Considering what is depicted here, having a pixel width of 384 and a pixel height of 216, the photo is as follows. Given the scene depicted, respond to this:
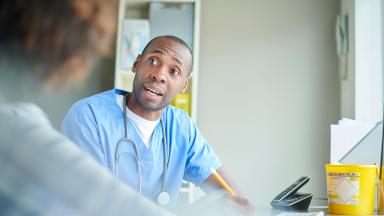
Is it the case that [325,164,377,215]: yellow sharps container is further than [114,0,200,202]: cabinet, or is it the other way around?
[114,0,200,202]: cabinet

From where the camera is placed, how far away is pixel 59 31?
0.74 ft

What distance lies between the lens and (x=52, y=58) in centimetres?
22

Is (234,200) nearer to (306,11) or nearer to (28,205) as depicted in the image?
(28,205)

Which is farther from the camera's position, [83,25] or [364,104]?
[364,104]

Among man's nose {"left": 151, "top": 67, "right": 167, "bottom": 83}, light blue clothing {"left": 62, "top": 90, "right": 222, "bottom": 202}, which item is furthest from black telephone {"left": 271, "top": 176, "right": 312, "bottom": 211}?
man's nose {"left": 151, "top": 67, "right": 167, "bottom": 83}

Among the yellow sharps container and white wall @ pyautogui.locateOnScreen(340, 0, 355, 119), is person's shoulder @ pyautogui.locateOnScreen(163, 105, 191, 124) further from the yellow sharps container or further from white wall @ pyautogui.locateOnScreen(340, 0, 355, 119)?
white wall @ pyautogui.locateOnScreen(340, 0, 355, 119)

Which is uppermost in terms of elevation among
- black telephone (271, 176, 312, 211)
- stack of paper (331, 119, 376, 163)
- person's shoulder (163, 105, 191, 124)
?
person's shoulder (163, 105, 191, 124)

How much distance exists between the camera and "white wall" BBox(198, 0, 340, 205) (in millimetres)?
1465

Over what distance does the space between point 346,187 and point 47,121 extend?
0.55 m

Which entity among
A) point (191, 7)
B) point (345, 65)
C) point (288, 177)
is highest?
point (191, 7)

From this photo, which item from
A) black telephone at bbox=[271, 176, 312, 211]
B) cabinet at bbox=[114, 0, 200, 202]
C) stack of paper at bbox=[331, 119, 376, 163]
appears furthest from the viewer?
cabinet at bbox=[114, 0, 200, 202]

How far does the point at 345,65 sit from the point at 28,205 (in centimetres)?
133

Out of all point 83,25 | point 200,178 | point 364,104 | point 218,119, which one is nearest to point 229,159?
point 218,119

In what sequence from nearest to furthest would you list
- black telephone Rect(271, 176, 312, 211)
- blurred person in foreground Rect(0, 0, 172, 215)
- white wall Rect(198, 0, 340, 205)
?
1. blurred person in foreground Rect(0, 0, 172, 215)
2. black telephone Rect(271, 176, 312, 211)
3. white wall Rect(198, 0, 340, 205)
